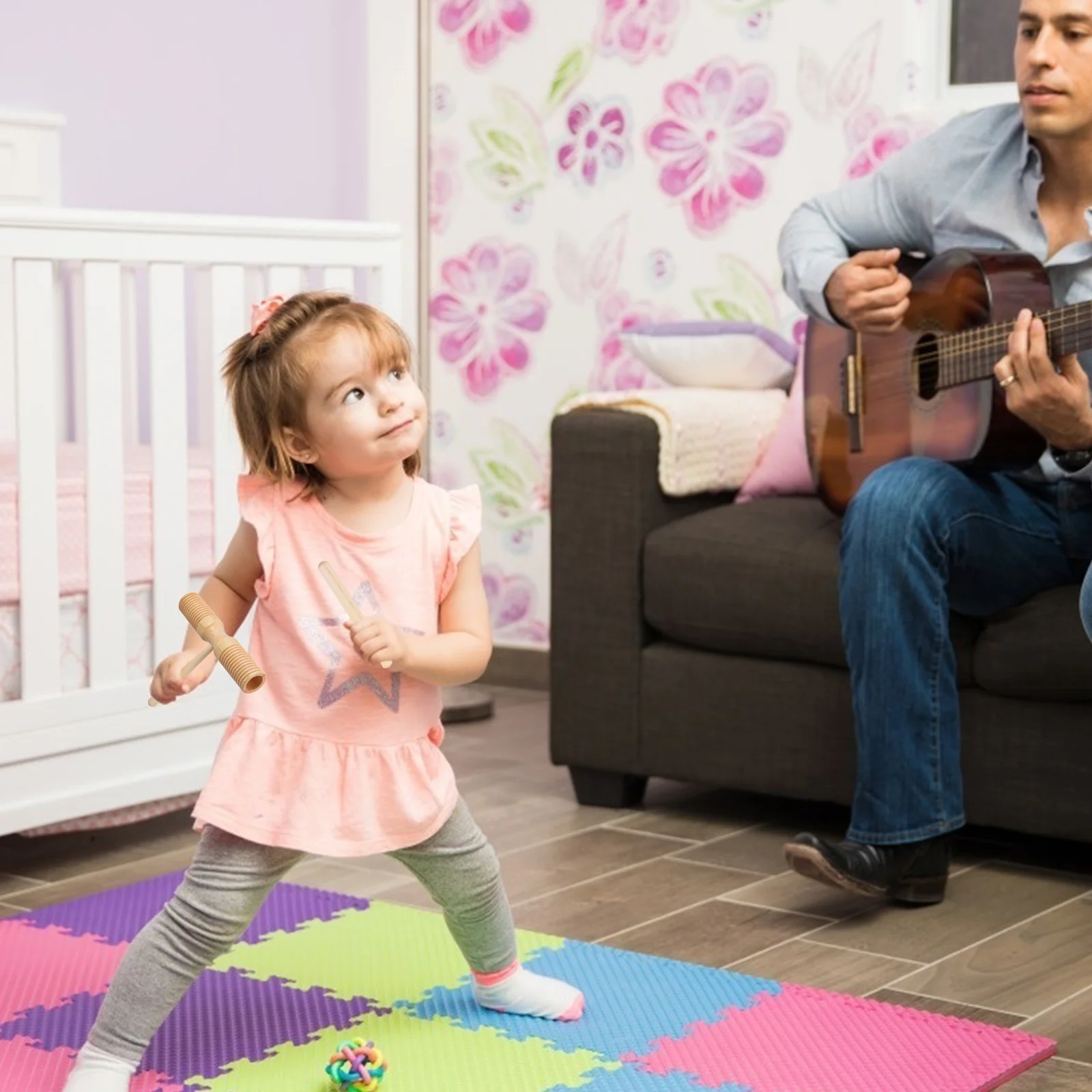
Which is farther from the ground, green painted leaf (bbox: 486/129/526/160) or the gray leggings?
green painted leaf (bbox: 486/129/526/160)

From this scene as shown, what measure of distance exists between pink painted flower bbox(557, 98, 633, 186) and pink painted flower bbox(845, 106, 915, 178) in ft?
1.37

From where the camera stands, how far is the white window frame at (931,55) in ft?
9.93

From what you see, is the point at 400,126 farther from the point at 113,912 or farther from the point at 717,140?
the point at 113,912

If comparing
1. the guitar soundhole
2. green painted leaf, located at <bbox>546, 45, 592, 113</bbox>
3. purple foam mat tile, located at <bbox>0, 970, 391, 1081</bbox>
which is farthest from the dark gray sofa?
green painted leaf, located at <bbox>546, 45, 592, 113</bbox>

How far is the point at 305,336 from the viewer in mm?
1590

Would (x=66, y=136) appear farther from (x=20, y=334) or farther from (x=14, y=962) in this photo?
(x=14, y=962)

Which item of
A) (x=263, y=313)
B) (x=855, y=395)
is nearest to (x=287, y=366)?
(x=263, y=313)

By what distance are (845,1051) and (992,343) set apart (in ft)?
2.78

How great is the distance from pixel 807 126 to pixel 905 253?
774 millimetres

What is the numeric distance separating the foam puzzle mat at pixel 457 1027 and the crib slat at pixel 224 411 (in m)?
0.64

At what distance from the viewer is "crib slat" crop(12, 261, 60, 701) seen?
2217 millimetres

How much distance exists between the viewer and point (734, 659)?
2498 millimetres

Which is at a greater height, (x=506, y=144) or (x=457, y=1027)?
(x=506, y=144)

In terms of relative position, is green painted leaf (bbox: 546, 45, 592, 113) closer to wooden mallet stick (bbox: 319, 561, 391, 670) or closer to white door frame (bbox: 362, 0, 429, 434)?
white door frame (bbox: 362, 0, 429, 434)
